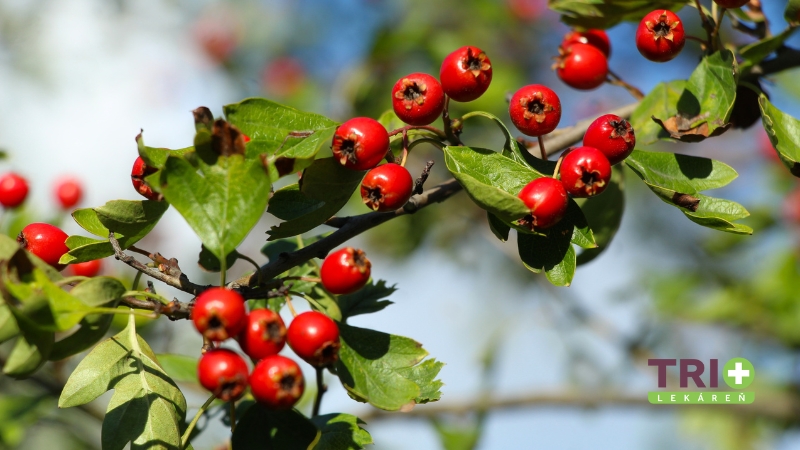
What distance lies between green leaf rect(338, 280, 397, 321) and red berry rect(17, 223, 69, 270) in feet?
2.05

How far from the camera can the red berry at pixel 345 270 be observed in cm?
115

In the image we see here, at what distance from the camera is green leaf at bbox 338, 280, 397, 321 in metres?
1.59

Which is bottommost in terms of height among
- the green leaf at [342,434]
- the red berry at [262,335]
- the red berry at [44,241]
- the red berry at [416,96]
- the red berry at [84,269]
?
the green leaf at [342,434]

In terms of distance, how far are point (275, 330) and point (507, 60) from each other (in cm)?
365

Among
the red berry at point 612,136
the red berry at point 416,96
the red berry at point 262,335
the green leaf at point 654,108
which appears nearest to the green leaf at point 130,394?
the red berry at point 262,335

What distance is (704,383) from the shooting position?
251cm

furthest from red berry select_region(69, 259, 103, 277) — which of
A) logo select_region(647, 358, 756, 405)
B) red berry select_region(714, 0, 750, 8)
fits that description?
logo select_region(647, 358, 756, 405)

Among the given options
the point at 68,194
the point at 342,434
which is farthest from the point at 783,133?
the point at 68,194

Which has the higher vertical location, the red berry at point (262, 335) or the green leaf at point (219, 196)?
the green leaf at point (219, 196)

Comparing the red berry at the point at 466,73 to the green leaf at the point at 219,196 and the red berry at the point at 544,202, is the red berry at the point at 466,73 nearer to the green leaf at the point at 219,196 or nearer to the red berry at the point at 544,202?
the red berry at the point at 544,202

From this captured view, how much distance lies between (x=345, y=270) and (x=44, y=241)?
0.64m

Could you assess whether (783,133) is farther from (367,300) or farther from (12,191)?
(12,191)

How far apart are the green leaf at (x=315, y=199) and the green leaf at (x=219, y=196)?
12 cm

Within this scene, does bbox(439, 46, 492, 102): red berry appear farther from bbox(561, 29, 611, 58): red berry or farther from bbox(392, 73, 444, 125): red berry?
bbox(561, 29, 611, 58): red berry
